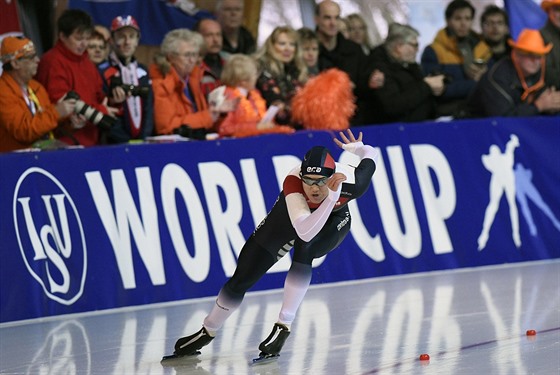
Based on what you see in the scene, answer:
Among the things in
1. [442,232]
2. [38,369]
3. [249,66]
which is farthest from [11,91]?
[442,232]

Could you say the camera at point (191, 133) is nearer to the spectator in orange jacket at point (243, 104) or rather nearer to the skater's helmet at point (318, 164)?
the spectator in orange jacket at point (243, 104)

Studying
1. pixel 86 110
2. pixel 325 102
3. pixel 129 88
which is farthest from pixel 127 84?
pixel 325 102

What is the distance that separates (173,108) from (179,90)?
19cm

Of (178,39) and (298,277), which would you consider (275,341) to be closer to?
(298,277)

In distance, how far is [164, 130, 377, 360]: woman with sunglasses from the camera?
7480 mm

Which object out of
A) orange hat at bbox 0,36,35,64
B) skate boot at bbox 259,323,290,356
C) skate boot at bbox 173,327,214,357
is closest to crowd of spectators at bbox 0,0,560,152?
orange hat at bbox 0,36,35,64

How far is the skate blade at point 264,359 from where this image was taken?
7.41 metres

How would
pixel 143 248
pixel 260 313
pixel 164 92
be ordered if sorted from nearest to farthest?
pixel 260 313 → pixel 143 248 → pixel 164 92

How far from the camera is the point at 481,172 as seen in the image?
460 inches

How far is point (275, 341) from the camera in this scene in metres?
7.54

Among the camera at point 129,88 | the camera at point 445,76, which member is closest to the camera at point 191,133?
the camera at point 129,88

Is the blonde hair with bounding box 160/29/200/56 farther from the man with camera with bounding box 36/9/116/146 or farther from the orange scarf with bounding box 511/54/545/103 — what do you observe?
the orange scarf with bounding box 511/54/545/103

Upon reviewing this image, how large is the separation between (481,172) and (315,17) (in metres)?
2.36

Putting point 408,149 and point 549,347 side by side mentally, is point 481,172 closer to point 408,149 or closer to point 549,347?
point 408,149
